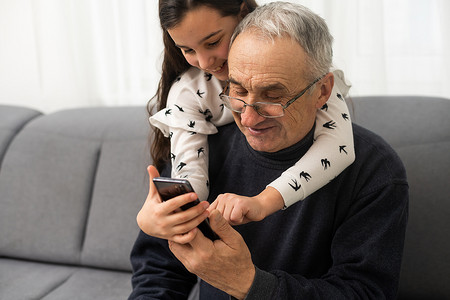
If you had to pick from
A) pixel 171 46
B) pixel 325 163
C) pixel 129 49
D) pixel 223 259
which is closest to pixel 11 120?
pixel 129 49

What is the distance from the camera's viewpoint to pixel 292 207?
1446mm

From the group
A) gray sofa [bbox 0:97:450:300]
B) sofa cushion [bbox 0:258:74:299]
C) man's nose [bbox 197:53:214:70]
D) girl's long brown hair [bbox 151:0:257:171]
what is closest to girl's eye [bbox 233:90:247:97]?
man's nose [bbox 197:53:214:70]

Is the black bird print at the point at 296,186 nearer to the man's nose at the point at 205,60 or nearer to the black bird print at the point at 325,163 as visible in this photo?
the black bird print at the point at 325,163

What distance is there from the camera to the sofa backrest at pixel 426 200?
175cm

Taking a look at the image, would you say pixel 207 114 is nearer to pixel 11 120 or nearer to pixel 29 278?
pixel 29 278

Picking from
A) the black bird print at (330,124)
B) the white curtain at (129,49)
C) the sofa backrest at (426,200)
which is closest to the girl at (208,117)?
the black bird print at (330,124)

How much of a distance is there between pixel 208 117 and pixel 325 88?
40 cm

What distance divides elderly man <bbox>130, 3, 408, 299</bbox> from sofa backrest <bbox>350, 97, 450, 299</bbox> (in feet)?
1.45

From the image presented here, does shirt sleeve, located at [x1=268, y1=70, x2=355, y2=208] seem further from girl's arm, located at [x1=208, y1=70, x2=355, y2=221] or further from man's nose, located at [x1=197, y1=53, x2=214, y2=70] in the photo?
man's nose, located at [x1=197, y1=53, x2=214, y2=70]

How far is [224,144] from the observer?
160cm

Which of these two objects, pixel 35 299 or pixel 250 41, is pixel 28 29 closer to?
pixel 35 299

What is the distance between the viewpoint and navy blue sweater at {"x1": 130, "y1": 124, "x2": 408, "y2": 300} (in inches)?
51.9

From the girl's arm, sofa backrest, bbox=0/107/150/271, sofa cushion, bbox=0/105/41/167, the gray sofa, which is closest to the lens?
the girl's arm

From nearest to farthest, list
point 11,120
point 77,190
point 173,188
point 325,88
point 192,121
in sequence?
point 173,188 → point 325,88 → point 192,121 → point 77,190 → point 11,120
